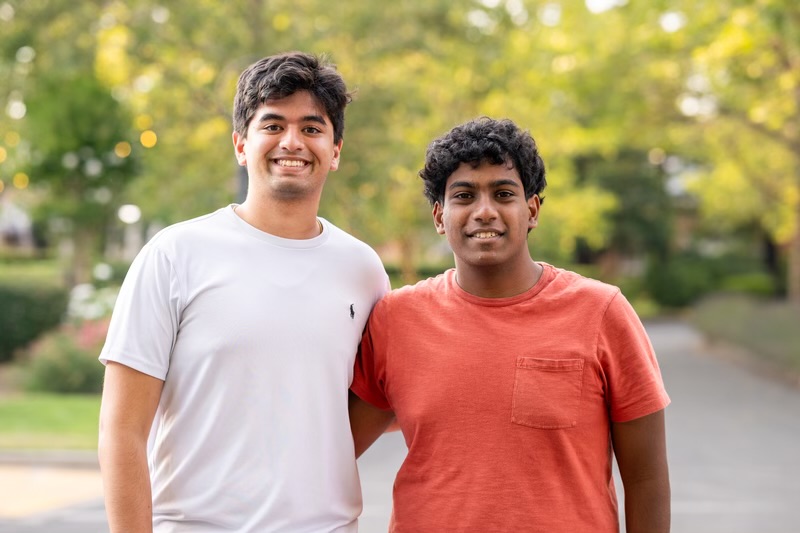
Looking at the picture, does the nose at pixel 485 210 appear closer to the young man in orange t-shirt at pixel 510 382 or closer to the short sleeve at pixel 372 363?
the young man in orange t-shirt at pixel 510 382

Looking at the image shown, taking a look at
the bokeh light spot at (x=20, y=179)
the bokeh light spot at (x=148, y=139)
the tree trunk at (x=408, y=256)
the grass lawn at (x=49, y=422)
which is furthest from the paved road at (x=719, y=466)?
the tree trunk at (x=408, y=256)

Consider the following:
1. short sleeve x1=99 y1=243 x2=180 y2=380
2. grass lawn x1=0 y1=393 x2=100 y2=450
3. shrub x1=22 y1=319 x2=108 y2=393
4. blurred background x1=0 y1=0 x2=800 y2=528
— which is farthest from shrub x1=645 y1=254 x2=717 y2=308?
short sleeve x1=99 y1=243 x2=180 y2=380

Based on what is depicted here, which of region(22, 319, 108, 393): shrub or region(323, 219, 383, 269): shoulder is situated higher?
region(323, 219, 383, 269): shoulder

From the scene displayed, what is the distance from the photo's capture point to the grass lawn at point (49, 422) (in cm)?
1170

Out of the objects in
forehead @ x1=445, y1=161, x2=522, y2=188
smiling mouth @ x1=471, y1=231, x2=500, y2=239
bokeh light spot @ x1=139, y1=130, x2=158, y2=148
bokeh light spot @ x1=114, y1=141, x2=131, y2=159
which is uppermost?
bokeh light spot @ x1=139, y1=130, x2=158, y2=148

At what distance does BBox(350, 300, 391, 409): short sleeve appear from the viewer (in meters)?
2.97

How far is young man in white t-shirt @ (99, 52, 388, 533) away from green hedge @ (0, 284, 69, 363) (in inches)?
744

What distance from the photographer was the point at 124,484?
8.59ft

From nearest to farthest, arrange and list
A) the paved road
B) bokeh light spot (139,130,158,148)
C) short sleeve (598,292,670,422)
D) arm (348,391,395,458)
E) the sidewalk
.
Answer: short sleeve (598,292,670,422) → arm (348,391,395,458) → the paved road → the sidewalk → bokeh light spot (139,130,158,148)

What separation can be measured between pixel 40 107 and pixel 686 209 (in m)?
42.9

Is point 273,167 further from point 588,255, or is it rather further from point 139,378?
point 588,255

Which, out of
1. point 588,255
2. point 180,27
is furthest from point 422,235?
point 588,255

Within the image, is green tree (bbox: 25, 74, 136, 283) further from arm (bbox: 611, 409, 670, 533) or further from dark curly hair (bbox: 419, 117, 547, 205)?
arm (bbox: 611, 409, 670, 533)

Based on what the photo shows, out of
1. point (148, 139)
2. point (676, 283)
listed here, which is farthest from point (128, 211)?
point (676, 283)
